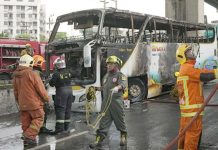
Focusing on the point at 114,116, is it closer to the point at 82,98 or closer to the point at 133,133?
the point at 133,133

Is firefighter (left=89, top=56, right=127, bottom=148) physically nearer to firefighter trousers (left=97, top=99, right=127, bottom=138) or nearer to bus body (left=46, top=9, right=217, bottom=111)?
firefighter trousers (left=97, top=99, right=127, bottom=138)

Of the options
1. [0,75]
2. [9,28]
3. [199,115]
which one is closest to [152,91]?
[199,115]

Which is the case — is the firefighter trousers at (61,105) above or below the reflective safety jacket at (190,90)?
below

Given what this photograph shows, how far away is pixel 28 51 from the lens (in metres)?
9.10

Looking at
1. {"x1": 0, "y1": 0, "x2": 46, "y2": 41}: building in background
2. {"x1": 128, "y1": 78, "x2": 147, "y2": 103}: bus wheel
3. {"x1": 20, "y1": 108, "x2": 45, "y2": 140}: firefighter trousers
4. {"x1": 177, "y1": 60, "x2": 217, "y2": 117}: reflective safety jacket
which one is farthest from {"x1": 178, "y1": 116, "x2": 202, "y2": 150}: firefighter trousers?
{"x1": 0, "y1": 0, "x2": 46, "y2": 41}: building in background

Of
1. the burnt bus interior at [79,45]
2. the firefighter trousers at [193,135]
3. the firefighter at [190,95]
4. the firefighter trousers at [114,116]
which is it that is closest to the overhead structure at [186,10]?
the burnt bus interior at [79,45]

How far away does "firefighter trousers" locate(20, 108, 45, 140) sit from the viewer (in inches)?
312

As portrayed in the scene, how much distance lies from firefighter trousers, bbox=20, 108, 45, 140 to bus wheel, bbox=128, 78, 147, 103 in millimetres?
6463

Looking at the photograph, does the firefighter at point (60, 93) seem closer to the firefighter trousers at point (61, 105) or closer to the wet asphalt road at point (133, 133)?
the firefighter trousers at point (61, 105)

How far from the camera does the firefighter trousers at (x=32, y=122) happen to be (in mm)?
7934

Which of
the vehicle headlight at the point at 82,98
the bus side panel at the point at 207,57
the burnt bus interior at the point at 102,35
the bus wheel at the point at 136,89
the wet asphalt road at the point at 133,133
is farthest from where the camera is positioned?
the bus side panel at the point at 207,57

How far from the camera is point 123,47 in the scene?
43.3ft

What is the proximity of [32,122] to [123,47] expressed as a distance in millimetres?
5839

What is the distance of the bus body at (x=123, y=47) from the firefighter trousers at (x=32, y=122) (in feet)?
11.9
